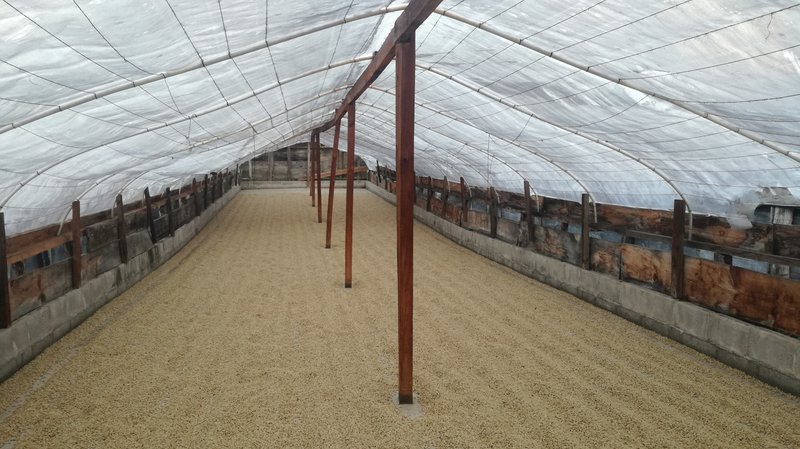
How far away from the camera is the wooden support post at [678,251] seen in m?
5.01

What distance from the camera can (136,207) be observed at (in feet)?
28.7

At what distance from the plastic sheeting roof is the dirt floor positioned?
1.64 m

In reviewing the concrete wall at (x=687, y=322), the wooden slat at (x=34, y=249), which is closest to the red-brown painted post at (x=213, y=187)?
the wooden slat at (x=34, y=249)

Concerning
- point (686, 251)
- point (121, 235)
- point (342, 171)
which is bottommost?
point (686, 251)

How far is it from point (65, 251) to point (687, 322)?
7384 mm

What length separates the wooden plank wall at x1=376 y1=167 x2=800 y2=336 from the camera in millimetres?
4180

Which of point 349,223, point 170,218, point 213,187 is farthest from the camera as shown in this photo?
point 213,187

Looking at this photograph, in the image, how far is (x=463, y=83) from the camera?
18.0 feet

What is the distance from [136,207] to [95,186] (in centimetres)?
229

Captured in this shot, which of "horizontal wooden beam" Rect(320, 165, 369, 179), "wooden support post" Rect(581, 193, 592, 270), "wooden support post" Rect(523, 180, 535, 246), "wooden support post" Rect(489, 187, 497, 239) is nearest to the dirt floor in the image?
"wooden support post" Rect(581, 193, 592, 270)

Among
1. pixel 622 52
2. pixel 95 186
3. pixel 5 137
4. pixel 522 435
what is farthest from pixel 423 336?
pixel 95 186

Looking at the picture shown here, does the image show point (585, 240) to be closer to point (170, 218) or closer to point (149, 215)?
point (149, 215)

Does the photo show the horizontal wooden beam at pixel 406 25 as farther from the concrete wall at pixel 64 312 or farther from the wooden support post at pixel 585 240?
the concrete wall at pixel 64 312

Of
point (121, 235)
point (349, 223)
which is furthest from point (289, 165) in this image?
point (349, 223)
